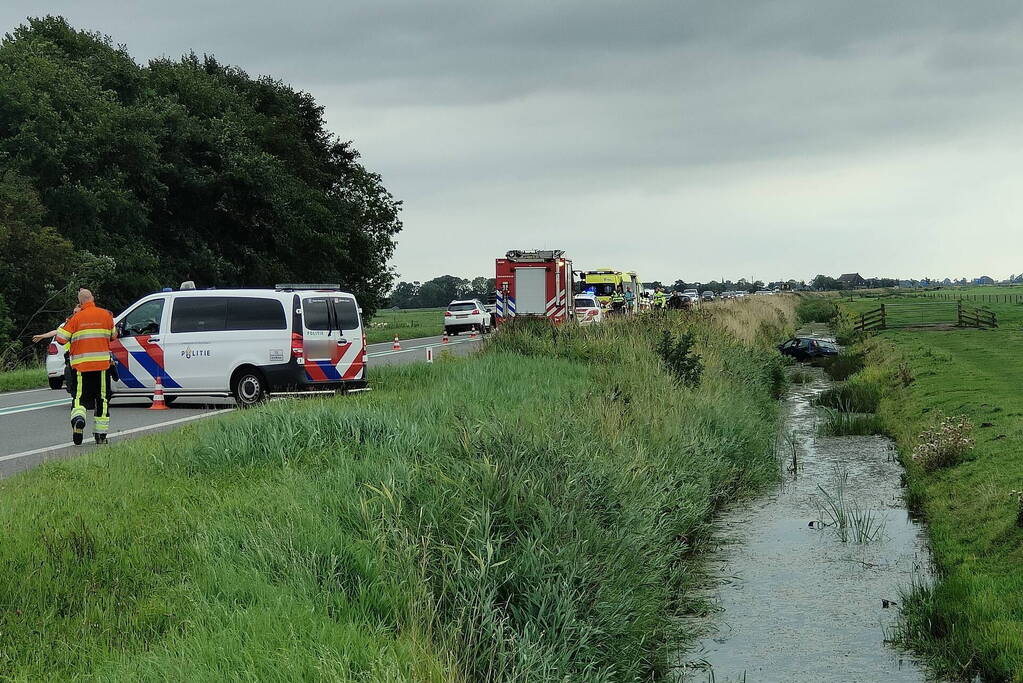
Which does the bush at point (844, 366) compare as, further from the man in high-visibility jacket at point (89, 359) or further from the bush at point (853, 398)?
the man in high-visibility jacket at point (89, 359)

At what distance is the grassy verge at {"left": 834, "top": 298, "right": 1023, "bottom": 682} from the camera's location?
8.94 meters

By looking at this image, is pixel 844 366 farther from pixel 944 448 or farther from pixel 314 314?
pixel 314 314

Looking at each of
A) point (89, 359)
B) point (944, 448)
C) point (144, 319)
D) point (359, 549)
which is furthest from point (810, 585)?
point (144, 319)

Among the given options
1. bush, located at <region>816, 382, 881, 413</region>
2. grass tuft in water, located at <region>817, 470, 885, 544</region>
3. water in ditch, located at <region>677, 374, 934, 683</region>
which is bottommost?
water in ditch, located at <region>677, 374, 934, 683</region>

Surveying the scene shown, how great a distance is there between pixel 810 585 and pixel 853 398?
55.8 ft

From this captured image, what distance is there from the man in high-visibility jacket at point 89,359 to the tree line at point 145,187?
16.7 metres

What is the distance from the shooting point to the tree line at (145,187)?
107ft

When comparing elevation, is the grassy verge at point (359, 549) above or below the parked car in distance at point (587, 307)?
below

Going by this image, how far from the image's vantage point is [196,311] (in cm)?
1853

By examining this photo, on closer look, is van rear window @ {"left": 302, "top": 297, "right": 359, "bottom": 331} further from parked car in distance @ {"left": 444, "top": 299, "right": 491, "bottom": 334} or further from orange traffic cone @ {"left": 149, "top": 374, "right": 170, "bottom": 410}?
parked car in distance @ {"left": 444, "top": 299, "right": 491, "bottom": 334}

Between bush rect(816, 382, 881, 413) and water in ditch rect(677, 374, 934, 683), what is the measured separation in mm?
Answer: 8955

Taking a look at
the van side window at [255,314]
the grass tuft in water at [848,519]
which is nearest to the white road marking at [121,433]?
the van side window at [255,314]

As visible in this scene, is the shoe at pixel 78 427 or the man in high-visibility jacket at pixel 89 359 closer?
the shoe at pixel 78 427

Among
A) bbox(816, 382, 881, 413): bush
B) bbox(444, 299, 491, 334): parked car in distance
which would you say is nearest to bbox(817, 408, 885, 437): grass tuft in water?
bbox(816, 382, 881, 413): bush
